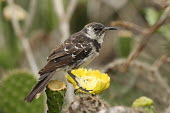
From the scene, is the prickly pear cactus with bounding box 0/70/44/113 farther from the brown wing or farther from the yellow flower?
the yellow flower

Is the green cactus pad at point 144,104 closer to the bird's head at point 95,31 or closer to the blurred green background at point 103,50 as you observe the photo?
the bird's head at point 95,31

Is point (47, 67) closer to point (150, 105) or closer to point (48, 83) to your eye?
point (48, 83)

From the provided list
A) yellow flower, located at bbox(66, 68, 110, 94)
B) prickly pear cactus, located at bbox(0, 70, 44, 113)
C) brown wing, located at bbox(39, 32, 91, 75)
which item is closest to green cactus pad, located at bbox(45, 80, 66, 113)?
yellow flower, located at bbox(66, 68, 110, 94)

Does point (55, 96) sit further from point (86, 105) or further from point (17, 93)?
point (17, 93)

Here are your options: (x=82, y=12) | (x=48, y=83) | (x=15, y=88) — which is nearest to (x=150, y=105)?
(x=48, y=83)

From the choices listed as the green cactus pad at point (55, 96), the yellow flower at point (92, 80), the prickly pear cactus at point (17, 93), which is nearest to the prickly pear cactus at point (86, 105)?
the yellow flower at point (92, 80)

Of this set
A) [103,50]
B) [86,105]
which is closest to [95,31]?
[86,105]
